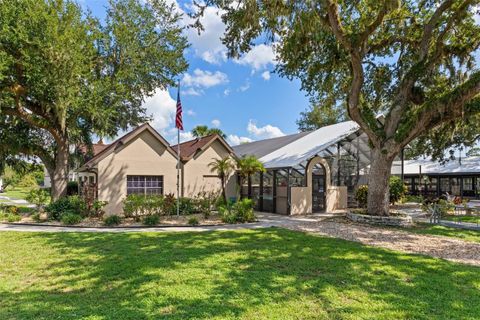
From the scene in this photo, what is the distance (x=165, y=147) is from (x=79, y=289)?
12.6 metres

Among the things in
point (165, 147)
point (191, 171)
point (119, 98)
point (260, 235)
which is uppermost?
point (119, 98)

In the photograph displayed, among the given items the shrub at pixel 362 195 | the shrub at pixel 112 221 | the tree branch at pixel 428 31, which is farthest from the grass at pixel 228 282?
the shrub at pixel 362 195

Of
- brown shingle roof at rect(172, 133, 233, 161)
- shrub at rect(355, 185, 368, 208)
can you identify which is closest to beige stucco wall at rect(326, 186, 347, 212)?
shrub at rect(355, 185, 368, 208)

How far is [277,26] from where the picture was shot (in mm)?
13242

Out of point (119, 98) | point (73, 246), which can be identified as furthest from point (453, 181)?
point (73, 246)

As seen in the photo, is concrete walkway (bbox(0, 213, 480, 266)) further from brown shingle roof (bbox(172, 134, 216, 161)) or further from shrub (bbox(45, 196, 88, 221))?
brown shingle roof (bbox(172, 134, 216, 161))

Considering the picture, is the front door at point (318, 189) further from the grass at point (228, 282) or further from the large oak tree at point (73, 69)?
the large oak tree at point (73, 69)

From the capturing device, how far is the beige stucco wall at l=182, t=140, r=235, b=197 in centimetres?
1866

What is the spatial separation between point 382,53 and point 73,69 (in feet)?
51.5

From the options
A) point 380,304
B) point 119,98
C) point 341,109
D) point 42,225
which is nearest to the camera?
point 380,304

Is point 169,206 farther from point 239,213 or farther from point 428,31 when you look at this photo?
point 428,31

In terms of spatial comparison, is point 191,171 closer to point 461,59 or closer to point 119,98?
point 119,98

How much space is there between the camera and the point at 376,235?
11102mm

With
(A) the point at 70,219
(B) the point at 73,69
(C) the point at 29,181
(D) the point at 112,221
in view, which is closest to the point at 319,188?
(D) the point at 112,221
